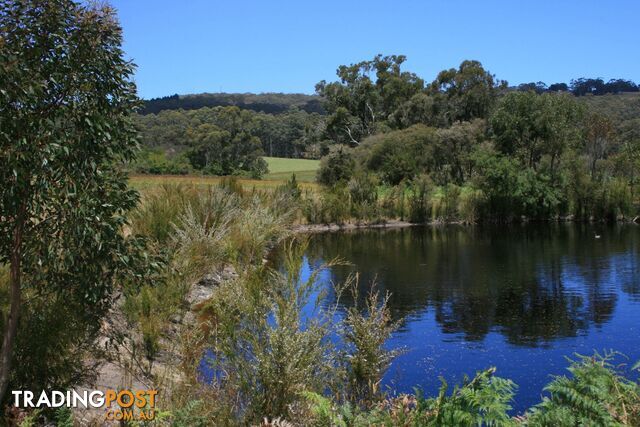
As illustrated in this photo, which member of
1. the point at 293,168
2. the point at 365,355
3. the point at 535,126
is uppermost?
the point at 535,126

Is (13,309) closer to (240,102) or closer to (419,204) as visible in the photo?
(419,204)

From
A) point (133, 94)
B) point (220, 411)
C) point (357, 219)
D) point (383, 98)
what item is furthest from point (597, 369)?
point (383, 98)

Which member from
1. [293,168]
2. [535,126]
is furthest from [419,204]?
[293,168]

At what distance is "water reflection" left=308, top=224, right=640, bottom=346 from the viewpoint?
13273mm

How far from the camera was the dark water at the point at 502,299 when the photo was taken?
10180 millimetres

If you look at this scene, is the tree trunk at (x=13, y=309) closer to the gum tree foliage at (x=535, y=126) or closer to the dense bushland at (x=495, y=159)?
the dense bushland at (x=495, y=159)

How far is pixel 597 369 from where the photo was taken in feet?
14.3

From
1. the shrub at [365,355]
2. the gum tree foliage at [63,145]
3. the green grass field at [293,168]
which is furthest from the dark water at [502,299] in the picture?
the green grass field at [293,168]

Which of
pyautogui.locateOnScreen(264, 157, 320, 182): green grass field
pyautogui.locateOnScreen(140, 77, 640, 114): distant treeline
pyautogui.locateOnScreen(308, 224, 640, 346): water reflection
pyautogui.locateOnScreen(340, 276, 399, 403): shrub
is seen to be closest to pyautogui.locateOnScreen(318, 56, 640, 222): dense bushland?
pyautogui.locateOnScreen(308, 224, 640, 346): water reflection

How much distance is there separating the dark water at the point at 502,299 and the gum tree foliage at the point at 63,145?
400cm

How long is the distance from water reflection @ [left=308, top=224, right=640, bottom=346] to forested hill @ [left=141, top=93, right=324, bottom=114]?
86601 mm

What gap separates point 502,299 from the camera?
15469 millimetres

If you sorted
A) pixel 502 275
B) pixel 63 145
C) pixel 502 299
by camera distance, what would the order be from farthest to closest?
1. pixel 502 275
2. pixel 502 299
3. pixel 63 145

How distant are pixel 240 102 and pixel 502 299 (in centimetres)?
14929
